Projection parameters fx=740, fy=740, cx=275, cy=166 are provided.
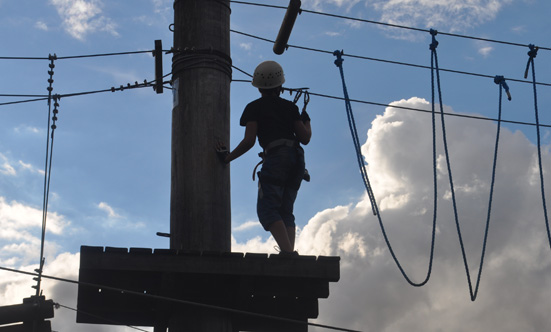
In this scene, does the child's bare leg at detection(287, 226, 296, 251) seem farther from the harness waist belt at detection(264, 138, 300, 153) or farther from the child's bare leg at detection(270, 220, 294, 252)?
the harness waist belt at detection(264, 138, 300, 153)

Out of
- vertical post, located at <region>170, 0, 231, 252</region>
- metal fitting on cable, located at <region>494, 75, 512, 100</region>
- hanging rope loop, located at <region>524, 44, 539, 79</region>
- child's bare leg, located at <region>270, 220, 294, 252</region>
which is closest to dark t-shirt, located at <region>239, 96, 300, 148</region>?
vertical post, located at <region>170, 0, 231, 252</region>

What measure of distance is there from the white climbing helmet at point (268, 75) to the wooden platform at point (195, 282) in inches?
58.0

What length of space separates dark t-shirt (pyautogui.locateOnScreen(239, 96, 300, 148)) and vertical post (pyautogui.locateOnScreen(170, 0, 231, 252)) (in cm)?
34

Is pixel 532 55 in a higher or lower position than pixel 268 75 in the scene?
higher

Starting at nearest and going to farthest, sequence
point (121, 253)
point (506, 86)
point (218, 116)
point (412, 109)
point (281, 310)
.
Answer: point (121, 253), point (281, 310), point (218, 116), point (506, 86), point (412, 109)

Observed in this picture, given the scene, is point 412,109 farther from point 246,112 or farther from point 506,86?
point 246,112

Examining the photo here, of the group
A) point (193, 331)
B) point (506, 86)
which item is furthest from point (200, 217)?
point (506, 86)

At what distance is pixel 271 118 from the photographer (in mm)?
5727

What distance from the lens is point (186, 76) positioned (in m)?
6.14

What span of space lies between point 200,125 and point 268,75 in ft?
2.21

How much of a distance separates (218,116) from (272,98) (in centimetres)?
48

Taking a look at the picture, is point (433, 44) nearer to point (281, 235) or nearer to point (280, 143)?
point (280, 143)

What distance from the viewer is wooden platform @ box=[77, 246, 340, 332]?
5016 millimetres

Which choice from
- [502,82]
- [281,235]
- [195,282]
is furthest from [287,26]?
[195,282]
